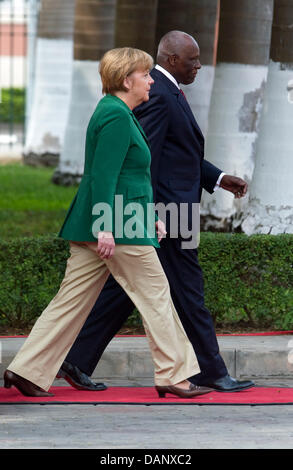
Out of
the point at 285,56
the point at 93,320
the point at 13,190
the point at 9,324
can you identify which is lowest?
the point at 13,190

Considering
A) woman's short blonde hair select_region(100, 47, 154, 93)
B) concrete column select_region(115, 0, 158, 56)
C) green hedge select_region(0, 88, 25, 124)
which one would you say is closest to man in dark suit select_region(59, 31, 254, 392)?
woman's short blonde hair select_region(100, 47, 154, 93)

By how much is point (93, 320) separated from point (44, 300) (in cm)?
129

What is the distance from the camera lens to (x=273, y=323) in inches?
315

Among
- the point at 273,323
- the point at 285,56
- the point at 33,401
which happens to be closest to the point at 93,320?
the point at 33,401

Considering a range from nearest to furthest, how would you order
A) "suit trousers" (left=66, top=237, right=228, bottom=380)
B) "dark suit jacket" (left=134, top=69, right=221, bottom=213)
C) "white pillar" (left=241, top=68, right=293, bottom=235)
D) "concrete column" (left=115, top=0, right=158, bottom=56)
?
"dark suit jacket" (left=134, top=69, right=221, bottom=213) < "suit trousers" (left=66, top=237, right=228, bottom=380) < "white pillar" (left=241, top=68, right=293, bottom=235) < "concrete column" (left=115, top=0, right=158, bottom=56)

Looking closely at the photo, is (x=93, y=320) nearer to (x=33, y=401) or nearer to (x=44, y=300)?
(x=33, y=401)

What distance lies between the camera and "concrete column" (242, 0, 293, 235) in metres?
9.48

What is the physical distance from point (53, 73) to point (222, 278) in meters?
13.3

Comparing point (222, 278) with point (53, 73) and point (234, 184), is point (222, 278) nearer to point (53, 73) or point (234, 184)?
point (234, 184)

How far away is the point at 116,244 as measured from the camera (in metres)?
6.09

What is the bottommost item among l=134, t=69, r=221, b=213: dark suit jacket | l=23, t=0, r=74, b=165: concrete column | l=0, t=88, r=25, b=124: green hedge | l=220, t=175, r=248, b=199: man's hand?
l=0, t=88, r=25, b=124: green hedge

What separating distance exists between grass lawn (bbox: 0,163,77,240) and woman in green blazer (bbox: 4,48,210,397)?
5.60 meters

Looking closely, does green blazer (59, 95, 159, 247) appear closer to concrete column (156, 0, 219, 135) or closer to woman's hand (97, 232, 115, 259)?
woman's hand (97, 232, 115, 259)

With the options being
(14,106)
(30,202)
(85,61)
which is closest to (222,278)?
(30,202)
